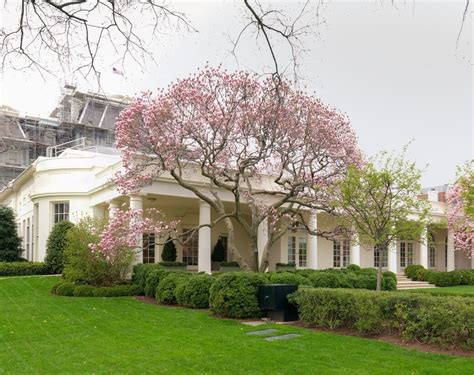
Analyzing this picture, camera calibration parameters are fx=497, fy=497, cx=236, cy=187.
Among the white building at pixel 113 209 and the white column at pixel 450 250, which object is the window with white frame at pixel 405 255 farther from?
the white column at pixel 450 250

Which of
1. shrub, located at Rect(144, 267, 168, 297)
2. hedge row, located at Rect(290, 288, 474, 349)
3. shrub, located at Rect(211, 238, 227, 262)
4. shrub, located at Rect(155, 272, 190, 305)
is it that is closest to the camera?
hedge row, located at Rect(290, 288, 474, 349)

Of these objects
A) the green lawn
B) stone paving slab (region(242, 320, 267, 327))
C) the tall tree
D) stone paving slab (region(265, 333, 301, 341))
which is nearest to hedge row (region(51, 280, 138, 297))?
the green lawn

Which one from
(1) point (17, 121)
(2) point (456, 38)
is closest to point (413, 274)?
(2) point (456, 38)

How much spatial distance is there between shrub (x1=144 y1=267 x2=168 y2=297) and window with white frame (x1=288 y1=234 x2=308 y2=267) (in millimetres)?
11750

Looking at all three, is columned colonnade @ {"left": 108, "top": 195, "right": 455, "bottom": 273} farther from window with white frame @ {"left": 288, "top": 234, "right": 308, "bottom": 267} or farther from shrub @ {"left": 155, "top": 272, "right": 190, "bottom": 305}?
window with white frame @ {"left": 288, "top": 234, "right": 308, "bottom": 267}

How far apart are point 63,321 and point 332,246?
19871mm

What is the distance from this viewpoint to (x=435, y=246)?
33.9 meters

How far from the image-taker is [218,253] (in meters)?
25.3

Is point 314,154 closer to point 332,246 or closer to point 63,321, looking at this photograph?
point 63,321

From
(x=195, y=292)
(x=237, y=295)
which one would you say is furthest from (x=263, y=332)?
(x=195, y=292)

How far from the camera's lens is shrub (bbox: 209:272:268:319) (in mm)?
11398

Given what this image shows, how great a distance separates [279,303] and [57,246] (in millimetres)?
14356

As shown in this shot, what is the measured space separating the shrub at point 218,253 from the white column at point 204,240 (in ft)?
19.6

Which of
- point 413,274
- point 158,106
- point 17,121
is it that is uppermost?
point 17,121
